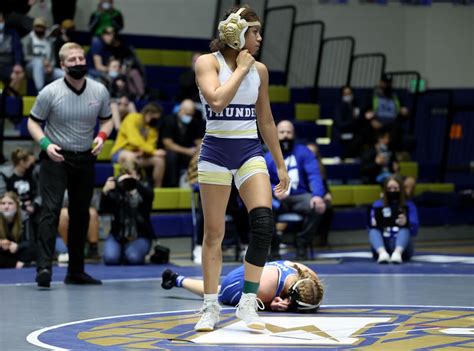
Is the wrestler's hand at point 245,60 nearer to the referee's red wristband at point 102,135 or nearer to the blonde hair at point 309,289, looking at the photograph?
the blonde hair at point 309,289

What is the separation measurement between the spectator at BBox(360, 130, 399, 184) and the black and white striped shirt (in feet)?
20.7

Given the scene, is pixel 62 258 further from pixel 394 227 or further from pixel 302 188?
pixel 394 227

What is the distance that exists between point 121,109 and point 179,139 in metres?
0.90

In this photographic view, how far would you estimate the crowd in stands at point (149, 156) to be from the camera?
11.8 meters

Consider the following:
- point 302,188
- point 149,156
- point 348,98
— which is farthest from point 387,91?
point 302,188

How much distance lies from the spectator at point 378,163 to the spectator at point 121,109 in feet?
10.2

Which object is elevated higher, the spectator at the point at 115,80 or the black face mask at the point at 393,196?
the spectator at the point at 115,80

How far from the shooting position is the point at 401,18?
19.9 meters

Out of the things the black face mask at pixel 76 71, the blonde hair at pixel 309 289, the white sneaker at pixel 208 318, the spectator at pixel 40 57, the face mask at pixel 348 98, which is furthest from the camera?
the face mask at pixel 348 98

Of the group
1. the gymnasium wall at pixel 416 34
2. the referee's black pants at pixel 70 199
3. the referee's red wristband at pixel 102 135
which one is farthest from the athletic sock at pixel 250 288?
the gymnasium wall at pixel 416 34

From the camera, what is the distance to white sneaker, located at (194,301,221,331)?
661cm

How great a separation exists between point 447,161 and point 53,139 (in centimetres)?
1073

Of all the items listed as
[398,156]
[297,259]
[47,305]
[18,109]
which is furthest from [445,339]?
[398,156]

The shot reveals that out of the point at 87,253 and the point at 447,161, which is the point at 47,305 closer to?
the point at 87,253
